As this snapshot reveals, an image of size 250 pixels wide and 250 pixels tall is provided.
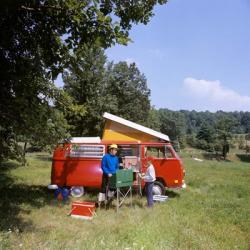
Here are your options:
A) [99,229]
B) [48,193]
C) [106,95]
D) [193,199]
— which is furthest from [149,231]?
[106,95]

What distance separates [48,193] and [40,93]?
22.9 feet

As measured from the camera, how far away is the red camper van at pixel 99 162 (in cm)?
1625

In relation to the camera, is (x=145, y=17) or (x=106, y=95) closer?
(x=145, y=17)

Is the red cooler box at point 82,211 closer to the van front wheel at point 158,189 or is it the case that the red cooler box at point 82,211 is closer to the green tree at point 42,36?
the green tree at point 42,36

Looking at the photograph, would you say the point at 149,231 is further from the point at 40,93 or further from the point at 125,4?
the point at 125,4

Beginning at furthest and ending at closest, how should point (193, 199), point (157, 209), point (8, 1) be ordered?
point (193, 199) < point (157, 209) < point (8, 1)

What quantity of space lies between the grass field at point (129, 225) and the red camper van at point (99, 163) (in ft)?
2.15

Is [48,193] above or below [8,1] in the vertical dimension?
below

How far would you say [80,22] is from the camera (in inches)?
352

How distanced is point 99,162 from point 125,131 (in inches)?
87.4

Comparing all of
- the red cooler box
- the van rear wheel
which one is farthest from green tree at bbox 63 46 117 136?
the red cooler box

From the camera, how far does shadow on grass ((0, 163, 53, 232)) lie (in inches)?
391

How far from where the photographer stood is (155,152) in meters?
17.1

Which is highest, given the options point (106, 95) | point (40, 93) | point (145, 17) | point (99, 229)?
point (106, 95)
